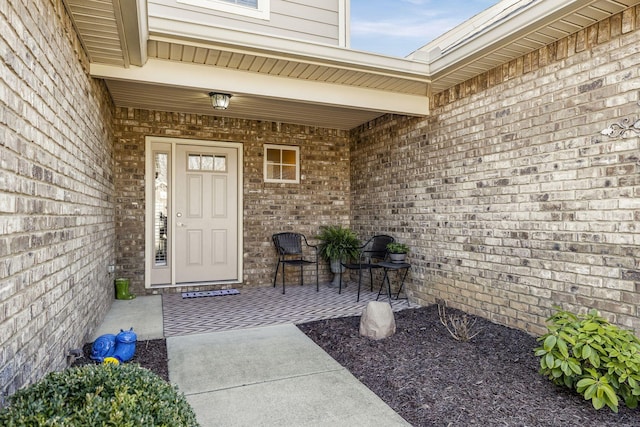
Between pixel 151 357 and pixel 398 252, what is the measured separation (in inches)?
119

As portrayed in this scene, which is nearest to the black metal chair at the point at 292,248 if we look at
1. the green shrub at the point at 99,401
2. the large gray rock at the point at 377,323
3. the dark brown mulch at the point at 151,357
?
the large gray rock at the point at 377,323

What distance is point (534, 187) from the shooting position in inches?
138

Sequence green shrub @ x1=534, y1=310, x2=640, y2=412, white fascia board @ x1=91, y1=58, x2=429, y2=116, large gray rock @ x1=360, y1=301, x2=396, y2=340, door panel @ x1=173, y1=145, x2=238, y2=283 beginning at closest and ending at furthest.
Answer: green shrub @ x1=534, y1=310, x2=640, y2=412, large gray rock @ x1=360, y1=301, x2=396, y2=340, white fascia board @ x1=91, y1=58, x2=429, y2=116, door panel @ x1=173, y1=145, x2=238, y2=283

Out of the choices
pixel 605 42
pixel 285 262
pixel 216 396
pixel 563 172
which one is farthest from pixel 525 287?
pixel 285 262

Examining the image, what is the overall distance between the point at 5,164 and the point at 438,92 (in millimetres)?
4229

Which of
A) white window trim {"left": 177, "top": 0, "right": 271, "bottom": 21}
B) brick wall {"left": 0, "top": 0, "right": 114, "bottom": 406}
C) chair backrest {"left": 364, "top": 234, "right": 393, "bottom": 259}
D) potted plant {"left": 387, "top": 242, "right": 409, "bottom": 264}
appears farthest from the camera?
chair backrest {"left": 364, "top": 234, "right": 393, "bottom": 259}

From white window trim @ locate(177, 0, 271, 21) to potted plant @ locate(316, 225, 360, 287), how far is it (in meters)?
3.06

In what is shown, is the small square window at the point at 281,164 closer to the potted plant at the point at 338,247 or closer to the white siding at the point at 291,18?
the potted plant at the point at 338,247

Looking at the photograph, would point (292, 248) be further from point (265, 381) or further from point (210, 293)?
point (265, 381)

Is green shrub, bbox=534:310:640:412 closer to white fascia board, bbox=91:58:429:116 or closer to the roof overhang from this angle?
the roof overhang

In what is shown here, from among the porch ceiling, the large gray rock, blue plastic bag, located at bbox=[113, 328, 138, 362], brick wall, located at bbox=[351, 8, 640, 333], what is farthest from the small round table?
blue plastic bag, located at bbox=[113, 328, 138, 362]

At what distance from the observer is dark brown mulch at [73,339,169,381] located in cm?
276

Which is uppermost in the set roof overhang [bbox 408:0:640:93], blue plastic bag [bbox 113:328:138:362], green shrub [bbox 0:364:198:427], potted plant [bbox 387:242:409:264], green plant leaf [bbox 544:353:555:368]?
roof overhang [bbox 408:0:640:93]

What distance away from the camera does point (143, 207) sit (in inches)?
214
